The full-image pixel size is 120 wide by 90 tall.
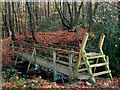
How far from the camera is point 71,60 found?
5.13m

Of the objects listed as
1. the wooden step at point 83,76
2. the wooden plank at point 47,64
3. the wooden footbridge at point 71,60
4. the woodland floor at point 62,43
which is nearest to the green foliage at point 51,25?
the woodland floor at point 62,43

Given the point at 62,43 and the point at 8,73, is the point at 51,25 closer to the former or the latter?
the point at 62,43

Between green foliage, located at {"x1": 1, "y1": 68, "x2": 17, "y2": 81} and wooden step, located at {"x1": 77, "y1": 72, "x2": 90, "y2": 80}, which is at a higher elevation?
wooden step, located at {"x1": 77, "y1": 72, "x2": 90, "y2": 80}

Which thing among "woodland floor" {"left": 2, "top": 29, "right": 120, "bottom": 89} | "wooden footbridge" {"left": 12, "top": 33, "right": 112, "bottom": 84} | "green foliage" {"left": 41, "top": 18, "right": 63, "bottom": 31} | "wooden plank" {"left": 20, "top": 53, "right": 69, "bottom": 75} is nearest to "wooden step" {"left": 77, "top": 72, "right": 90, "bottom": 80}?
"wooden footbridge" {"left": 12, "top": 33, "right": 112, "bottom": 84}

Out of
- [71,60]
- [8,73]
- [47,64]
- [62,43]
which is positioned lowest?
[8,73]

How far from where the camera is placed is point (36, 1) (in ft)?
29.1

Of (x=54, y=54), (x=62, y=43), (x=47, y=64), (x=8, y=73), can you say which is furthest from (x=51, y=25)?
(x=8, y=73)

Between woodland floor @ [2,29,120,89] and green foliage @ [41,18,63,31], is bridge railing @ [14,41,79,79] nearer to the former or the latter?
woodland floor @ [2,29,120,89]

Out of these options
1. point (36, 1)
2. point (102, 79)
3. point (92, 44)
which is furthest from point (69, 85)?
point (36, 1)

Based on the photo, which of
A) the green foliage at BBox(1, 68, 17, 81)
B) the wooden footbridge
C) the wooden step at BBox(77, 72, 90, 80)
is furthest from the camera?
the green foliage at BBox(1, 68, 17, 81)

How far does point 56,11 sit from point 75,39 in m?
2.14

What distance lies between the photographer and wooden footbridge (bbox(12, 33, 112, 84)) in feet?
16.6

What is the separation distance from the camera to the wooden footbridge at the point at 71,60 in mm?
5047

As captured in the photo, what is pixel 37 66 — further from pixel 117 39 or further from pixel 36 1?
pixel 36 1
